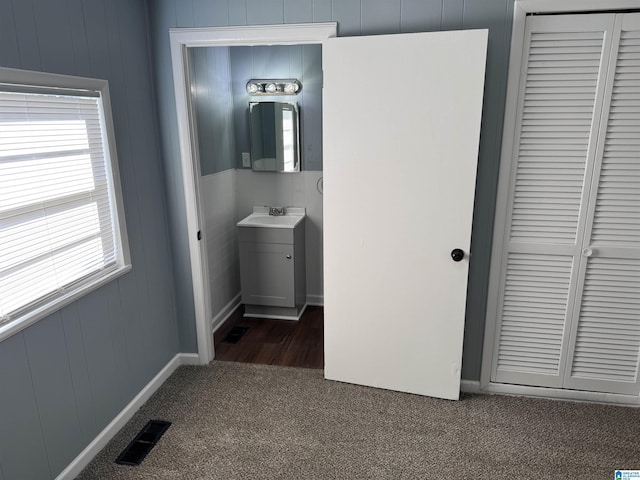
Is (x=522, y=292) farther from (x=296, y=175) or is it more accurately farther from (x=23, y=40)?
(x=23, y=40)

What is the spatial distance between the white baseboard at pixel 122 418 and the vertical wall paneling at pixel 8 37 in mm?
1744

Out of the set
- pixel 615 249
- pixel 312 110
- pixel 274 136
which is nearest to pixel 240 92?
pixel 274 136

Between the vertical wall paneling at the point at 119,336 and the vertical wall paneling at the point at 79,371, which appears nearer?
the vertical wall paneling at the point at 79,371

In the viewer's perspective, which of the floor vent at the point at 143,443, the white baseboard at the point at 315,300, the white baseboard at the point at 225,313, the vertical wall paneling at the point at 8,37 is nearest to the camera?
the vertical wall paneling at the point at 8,37

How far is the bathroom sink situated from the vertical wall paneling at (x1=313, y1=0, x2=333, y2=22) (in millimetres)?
1600

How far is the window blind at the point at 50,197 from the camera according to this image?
174cm

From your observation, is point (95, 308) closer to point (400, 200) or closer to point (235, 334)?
point (235, 334)

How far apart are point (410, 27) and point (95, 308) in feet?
7.07

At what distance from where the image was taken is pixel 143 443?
91.6 inches

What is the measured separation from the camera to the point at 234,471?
2.12 metres

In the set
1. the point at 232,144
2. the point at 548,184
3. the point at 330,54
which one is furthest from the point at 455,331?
the point at 232,144

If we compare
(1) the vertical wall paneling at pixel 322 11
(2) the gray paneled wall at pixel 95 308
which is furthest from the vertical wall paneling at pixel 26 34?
(1) the vertical wall paneling at pixel 322 11

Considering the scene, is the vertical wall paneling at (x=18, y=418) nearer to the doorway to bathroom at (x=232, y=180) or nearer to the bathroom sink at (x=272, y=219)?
the doorway to bathroom at (x=232, y=180)

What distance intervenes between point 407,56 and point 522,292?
→ 1.44 metres
